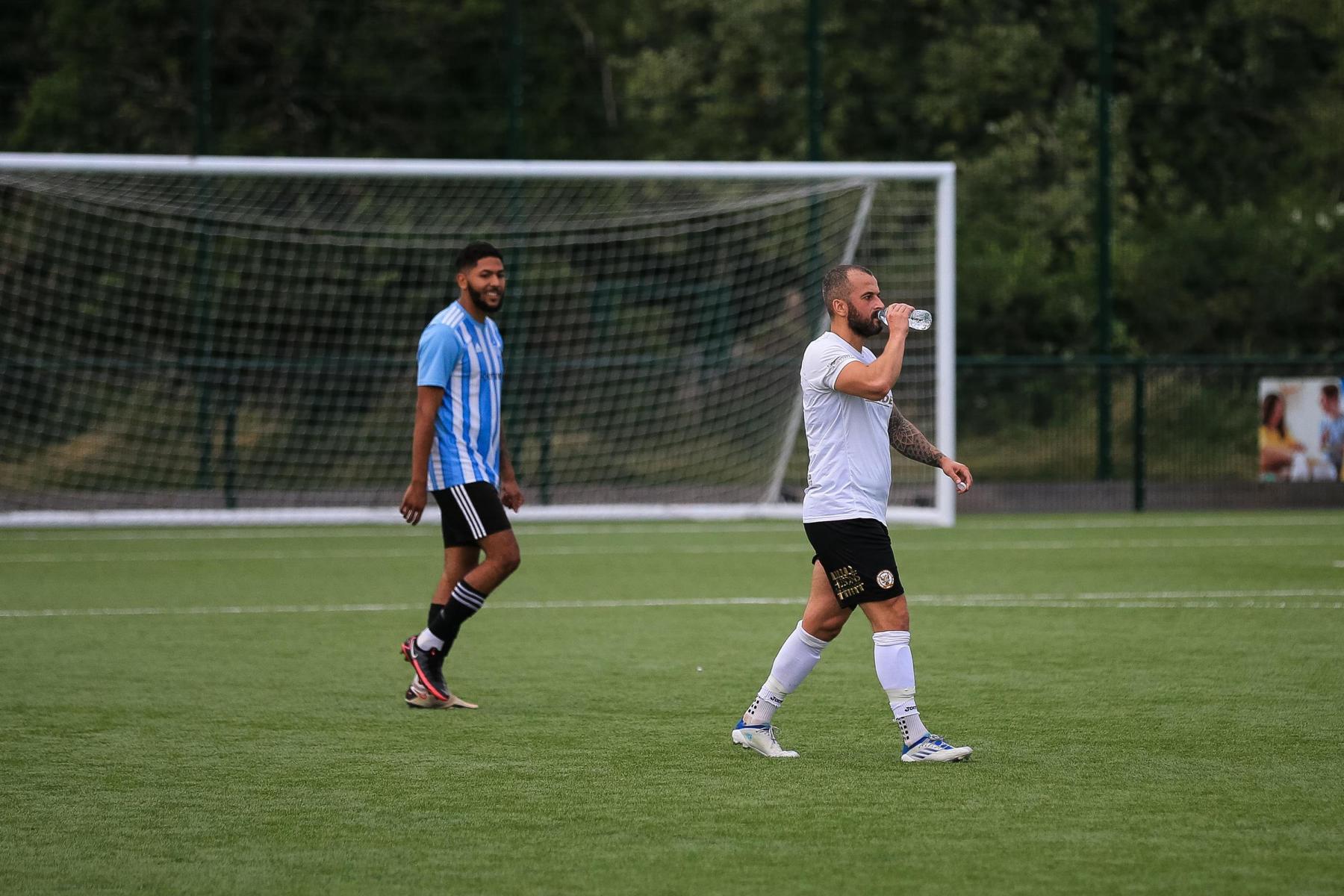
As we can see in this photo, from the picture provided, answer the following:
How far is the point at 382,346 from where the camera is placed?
21.2 metres

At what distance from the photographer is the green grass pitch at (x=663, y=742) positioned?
4.67 metres

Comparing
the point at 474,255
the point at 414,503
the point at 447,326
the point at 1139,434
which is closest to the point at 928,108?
the point at 1139,434

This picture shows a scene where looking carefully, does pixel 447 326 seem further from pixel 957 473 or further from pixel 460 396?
pixel 957 473

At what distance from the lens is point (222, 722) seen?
7.04m

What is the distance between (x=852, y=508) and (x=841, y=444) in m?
0.24

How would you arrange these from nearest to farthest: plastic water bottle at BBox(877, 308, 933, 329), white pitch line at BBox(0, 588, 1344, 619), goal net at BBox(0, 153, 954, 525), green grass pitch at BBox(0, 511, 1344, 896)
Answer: green grass pitch at BBox(0, 511, 1344, 896), plastic water bottle at BBox(877, 308, 933, 329), white pitch line at BBox(0, 588, 1344, 619), goal net at BBox(0, 153, 954, 525)

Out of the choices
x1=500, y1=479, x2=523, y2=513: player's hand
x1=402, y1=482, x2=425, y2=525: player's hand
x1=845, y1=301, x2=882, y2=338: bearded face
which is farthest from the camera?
x1=500, y1=479, x2=523, y2=513: player's hand

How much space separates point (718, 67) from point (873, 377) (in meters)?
20.6

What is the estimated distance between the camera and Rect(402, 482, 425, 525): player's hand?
7363 millimetres

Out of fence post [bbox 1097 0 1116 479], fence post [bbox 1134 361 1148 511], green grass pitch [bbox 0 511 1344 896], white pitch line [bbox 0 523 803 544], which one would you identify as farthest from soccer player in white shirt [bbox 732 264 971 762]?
fence post [bbox 1097 0 1116 479]

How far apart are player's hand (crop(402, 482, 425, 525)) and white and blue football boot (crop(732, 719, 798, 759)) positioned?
1865mm

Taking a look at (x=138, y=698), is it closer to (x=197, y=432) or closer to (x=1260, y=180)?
(x=197, y=432)

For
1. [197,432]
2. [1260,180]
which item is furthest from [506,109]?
[1260,180]

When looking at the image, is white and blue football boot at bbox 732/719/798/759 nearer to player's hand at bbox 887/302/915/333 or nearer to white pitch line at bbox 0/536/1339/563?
player's hand at bbox 887/302/915/333
